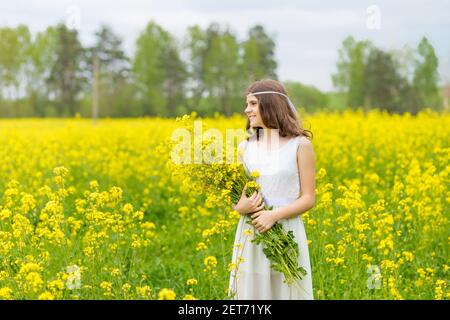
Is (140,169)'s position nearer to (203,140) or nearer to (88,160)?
(88,160)

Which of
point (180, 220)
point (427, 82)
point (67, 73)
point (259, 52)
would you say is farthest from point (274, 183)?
point (67, 73)

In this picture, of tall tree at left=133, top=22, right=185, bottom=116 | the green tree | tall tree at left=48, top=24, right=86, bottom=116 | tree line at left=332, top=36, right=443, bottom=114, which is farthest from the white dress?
tall tree at left=48, top=24, right=86, bottom=116

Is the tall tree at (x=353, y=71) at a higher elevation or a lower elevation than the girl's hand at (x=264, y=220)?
higher

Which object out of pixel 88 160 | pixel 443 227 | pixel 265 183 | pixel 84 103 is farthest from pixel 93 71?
pixel 265 183

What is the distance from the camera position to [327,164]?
8.96m

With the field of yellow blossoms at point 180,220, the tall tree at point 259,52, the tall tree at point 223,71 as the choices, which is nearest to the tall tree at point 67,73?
the tall tree at point 223,71

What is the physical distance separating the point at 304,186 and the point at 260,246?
0.37 meters

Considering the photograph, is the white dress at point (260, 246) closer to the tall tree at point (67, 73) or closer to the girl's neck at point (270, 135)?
the girl's neck at point (270, 135)

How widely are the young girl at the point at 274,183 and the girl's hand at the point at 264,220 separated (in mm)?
16

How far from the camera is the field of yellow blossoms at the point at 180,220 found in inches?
150

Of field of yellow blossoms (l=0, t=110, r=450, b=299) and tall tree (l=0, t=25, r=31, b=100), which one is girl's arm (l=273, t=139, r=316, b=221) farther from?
tall tree (l=0, t=25, r=31, b=100)

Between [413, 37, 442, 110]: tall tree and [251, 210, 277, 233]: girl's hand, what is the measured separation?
1470cm

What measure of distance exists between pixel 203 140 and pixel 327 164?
227 inches
